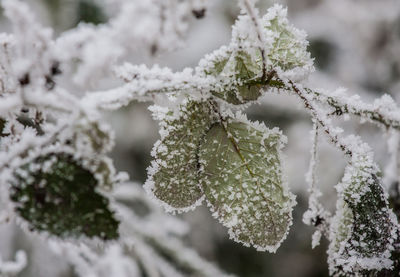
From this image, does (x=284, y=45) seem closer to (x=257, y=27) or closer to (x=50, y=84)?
(x=257, y=27)

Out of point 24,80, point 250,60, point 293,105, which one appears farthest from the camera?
point 293,105

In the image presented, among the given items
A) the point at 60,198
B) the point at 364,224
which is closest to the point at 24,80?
the point at 60,198

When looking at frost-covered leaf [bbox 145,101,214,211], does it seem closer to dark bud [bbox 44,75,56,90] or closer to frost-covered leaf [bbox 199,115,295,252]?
frost-covered leaf [bbox 199,115,295,252]

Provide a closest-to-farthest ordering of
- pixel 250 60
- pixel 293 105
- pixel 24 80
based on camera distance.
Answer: pixel 24 80
pixel 250 60
pixel 293 105

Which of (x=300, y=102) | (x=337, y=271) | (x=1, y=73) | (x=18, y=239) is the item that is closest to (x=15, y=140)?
(x=1, y=73)

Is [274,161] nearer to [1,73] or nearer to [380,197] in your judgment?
[380,197]

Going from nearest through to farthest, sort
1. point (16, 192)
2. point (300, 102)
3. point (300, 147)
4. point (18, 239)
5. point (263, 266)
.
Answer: point (16, 192), point (300, 102), point (18, 239), point (300, 147), point (263, 266)
